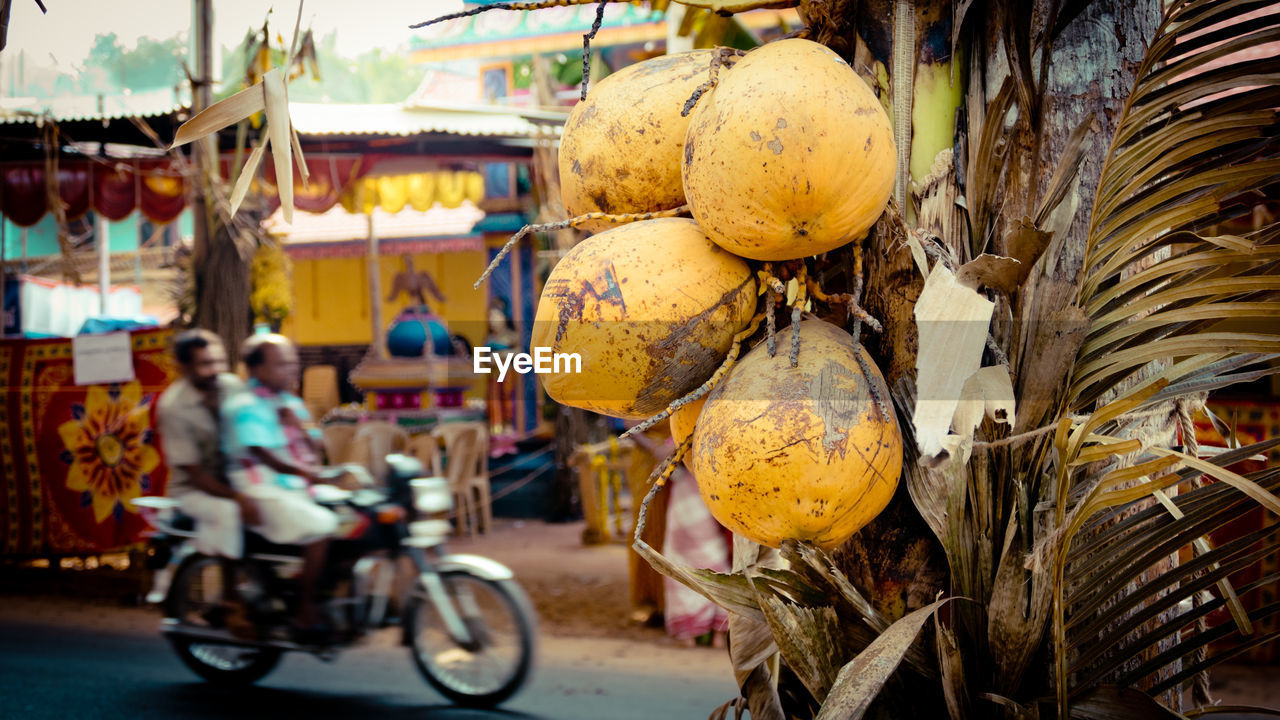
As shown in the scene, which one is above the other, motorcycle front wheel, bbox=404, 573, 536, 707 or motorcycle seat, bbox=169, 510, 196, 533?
motorcycle seat, bbox=169, 510, 196, 533

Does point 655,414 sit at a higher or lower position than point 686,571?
higher

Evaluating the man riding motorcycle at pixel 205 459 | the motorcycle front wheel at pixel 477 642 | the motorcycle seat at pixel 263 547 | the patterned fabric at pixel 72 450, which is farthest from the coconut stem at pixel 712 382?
the patterned fabric at pixel 72 450

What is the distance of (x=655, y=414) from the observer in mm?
886

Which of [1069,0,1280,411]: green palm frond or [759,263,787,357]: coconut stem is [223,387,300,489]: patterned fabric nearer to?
[759,263,787,357]: coconut stem

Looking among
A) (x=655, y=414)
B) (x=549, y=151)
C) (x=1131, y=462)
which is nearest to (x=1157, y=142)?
(x=1131, y=462)

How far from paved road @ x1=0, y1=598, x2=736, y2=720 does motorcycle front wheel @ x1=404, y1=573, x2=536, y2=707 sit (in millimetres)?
115

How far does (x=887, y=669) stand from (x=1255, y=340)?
1.42 feet

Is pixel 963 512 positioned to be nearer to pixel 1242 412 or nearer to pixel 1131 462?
pixel 1131 462

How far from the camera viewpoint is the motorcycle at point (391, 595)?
3818 mm

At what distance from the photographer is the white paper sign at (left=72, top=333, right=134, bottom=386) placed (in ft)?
20.1

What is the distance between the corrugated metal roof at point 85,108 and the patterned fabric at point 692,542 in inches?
168

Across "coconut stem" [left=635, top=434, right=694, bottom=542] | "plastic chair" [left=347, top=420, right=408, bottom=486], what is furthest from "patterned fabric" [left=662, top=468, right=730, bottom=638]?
"coconut stem" [left=635, top=434, right=694, bottom=542]

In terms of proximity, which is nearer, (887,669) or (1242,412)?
(887,669)

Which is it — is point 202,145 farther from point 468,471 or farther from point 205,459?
point 468,471
